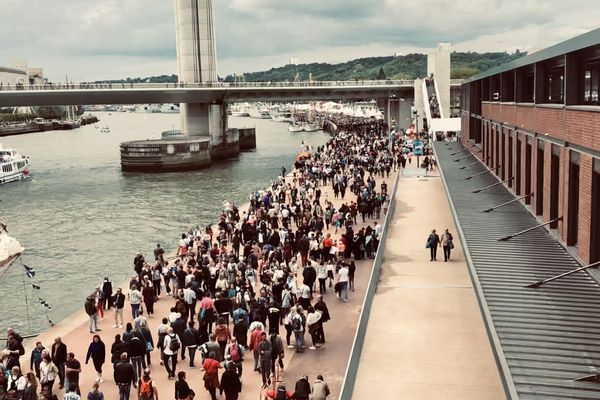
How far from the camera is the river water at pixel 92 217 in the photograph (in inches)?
1082

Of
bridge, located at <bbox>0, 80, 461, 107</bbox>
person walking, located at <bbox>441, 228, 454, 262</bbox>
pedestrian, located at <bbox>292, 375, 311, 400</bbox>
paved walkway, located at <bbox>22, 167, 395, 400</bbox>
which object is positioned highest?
bridge, located at <bbox>0, 80, 461, 107</bbox>

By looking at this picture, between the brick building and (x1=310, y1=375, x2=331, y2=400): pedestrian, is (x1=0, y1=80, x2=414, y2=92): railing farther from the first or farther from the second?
(x1=310, y1=375, x2=331, y2=400): pedestrian

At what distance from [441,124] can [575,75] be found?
46.8 metres

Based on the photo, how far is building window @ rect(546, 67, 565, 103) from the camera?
68.1ft

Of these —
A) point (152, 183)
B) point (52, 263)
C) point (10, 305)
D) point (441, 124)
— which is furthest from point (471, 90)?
point (152, 183)

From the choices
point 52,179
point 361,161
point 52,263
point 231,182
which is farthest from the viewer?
point 52,179

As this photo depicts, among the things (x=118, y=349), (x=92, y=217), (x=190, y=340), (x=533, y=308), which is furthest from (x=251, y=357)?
(x=92, y=217)

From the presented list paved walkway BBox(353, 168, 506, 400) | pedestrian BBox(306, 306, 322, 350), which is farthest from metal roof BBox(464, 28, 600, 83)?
pedestrian BBox(306, 306, 322, 350)

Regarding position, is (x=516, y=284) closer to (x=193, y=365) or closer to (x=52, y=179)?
(x=193, y=365)

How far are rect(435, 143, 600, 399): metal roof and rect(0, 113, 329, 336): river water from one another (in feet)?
49.9

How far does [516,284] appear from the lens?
13.4 metres

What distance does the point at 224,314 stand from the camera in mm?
17625

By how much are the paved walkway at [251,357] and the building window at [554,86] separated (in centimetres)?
856

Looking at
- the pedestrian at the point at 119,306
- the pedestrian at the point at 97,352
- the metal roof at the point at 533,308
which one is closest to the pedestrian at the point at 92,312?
the pedestrian at the point at 119,306
